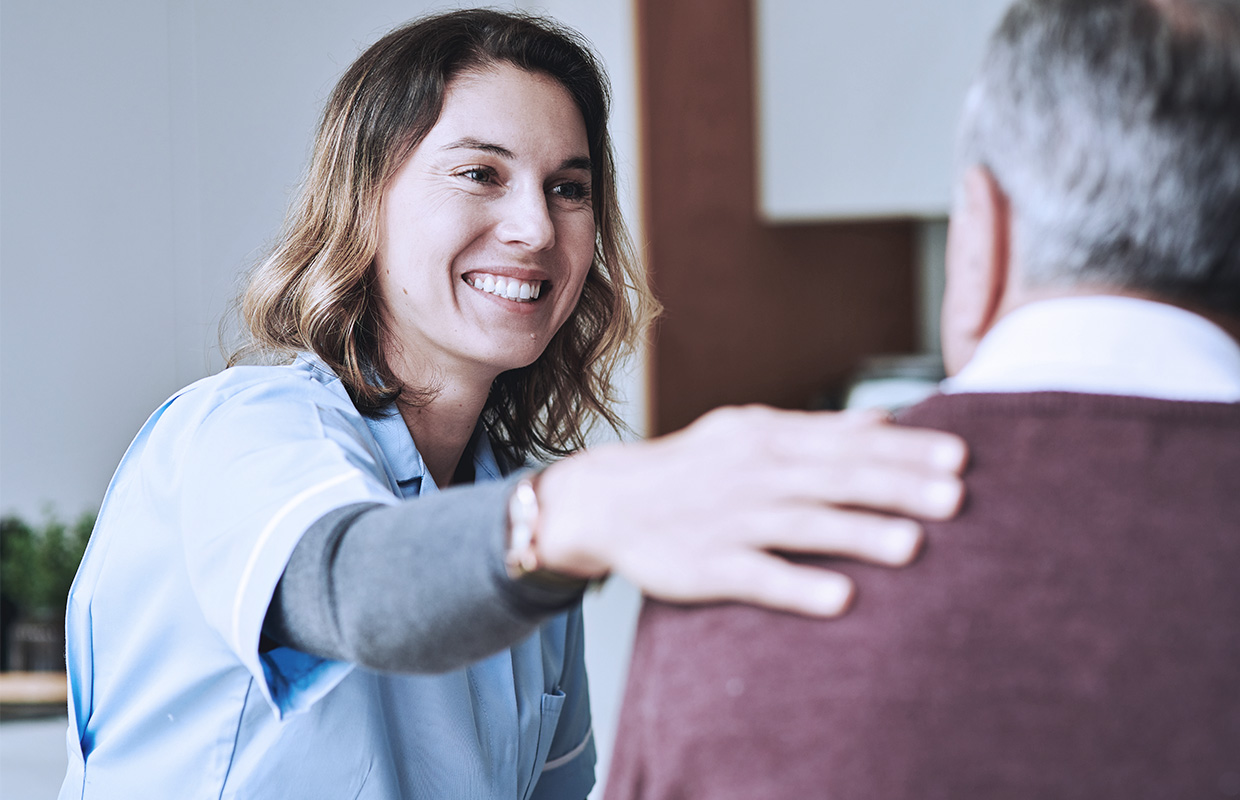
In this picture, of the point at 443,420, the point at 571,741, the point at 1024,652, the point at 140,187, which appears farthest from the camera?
the point at 140,187

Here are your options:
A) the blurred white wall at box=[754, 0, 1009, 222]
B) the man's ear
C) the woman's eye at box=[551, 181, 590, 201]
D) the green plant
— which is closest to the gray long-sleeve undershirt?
the man's ear

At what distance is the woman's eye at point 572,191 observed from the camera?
47.4 inches

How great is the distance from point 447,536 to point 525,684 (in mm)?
595

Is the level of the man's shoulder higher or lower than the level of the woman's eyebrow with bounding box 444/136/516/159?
lower

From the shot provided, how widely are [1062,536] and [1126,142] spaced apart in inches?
7.5

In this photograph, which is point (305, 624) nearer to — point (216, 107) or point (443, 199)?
point (443, 199)

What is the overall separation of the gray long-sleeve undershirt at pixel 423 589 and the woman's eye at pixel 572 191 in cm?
64

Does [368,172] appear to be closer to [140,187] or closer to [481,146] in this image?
[481,146]

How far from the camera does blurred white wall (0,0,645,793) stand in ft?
8.67

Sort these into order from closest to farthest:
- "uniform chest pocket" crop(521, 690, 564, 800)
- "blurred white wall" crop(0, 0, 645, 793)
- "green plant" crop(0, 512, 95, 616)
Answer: "uniform chest pocket" crop(521, 690, 564, 800), "green plant" crop(0, 512, 95, 616), "blurred white wall" crop(0, 0, 645, 793)

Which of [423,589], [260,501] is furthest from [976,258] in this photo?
[260,501]

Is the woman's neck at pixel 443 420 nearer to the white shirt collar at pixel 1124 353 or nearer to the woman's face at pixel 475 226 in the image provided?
the woman's face at pixel 475 226

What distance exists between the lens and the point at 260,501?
695mm

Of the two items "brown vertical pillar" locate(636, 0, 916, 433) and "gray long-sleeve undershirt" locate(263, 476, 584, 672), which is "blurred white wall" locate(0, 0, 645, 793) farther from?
"gray long-sleeve undershirt" locate(263, 476, 584, 672)
